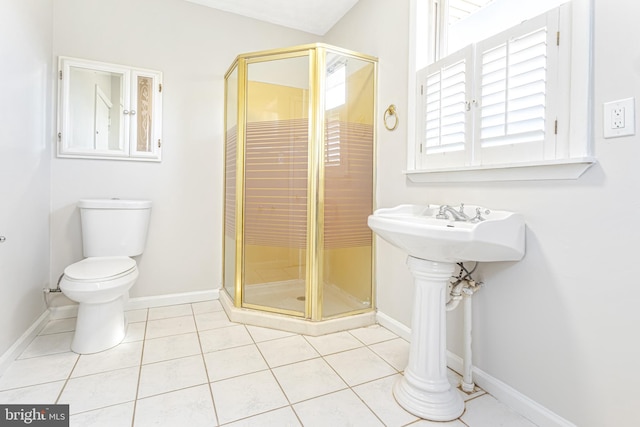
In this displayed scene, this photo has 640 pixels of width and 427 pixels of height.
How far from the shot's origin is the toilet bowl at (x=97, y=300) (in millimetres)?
1701

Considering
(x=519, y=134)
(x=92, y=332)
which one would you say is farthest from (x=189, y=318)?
(x=519, y=134)

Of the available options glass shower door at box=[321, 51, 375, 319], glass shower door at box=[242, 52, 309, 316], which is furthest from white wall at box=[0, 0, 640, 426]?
glass shower door at box=[242, 52, 309, 316]

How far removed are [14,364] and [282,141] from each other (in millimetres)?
1944

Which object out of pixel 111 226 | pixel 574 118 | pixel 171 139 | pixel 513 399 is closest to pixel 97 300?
pixel 111 226

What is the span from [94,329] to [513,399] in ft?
7.31

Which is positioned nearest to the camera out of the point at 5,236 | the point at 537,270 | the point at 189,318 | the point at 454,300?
the point at 537,270

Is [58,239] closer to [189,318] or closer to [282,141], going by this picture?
[189,318]

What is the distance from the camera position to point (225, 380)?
1538 millimetres

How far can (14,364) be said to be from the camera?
A: 161 centimetres

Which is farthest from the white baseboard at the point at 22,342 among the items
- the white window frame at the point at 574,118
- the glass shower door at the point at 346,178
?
the white window frame at the point at 574,118

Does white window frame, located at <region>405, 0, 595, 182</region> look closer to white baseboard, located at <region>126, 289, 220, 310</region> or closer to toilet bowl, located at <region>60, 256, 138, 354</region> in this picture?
toilet bowl, located at <region>60, 256, 138, 354</region>

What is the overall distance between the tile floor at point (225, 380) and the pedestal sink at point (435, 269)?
8cm

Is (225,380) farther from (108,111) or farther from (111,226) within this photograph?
(108,111)

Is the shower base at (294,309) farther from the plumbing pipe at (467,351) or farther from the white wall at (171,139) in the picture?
the plumbing pipe at (467,351)
